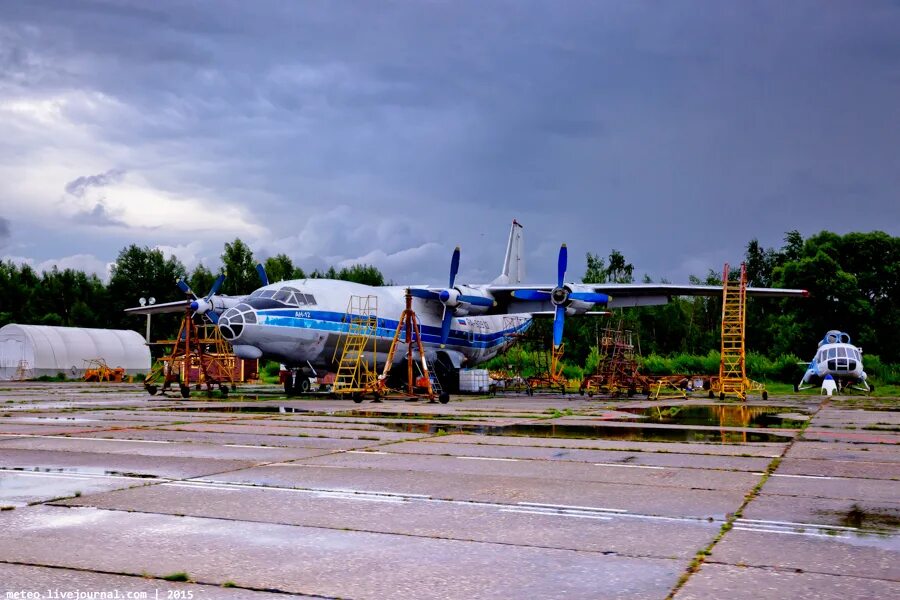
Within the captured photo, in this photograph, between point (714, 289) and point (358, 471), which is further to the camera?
→ point (714, 289)

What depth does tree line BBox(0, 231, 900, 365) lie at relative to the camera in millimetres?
55969

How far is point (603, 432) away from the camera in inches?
590

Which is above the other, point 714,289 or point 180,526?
point 714,289

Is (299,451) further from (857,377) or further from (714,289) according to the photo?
(857,377)

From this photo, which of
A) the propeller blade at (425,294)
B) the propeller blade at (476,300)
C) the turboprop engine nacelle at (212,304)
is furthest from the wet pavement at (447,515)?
the propeller blade at (476,300)

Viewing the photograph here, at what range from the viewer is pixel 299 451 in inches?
452

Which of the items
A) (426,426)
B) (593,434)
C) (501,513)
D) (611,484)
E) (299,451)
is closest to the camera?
(501,513)

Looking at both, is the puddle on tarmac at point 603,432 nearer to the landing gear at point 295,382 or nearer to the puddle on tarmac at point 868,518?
the puddle on tarmac at point 868,518

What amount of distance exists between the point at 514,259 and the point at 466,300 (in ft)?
41.8

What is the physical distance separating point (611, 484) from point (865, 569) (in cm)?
362

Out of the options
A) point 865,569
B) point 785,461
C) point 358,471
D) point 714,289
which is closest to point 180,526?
point 358,471

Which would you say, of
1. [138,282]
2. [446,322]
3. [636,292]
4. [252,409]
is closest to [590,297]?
[636,292]

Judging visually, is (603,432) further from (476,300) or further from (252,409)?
(476,300)

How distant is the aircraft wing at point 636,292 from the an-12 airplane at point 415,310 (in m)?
0.04
